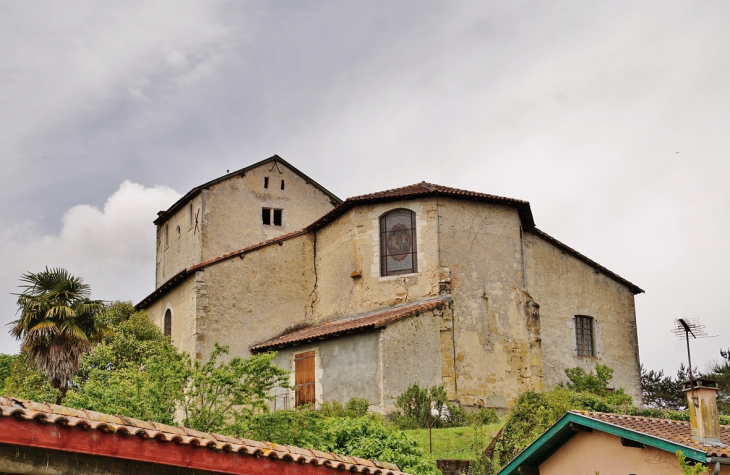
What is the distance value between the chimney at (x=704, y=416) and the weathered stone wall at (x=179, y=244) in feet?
86.6

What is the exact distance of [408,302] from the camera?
99.3 feet

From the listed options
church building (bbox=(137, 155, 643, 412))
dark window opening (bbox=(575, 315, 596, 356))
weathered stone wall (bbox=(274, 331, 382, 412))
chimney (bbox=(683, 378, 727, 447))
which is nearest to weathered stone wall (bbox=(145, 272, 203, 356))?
church building (bbox=(137, 155, 643, 412))

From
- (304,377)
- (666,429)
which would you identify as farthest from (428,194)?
(666,429)

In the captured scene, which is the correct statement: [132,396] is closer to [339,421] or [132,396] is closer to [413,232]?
[339,421]

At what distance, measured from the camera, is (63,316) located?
28641mm

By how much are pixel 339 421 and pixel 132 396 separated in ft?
13.8

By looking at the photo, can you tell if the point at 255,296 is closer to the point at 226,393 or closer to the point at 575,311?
the point at 575,311

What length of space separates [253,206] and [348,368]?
13.2 meters

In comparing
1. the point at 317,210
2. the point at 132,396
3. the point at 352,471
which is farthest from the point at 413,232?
the point at 352,471

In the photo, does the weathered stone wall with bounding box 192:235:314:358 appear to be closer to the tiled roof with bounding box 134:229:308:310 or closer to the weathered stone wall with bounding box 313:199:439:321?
the tiled roof with bounding box 134:229:308:310

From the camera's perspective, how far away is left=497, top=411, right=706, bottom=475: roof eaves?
12734 mm

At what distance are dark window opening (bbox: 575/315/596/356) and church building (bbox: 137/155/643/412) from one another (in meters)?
0.07

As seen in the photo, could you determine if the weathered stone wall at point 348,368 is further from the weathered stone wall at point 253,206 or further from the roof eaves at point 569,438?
the roof eaves at point 569,438

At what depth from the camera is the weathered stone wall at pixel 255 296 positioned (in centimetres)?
3212
